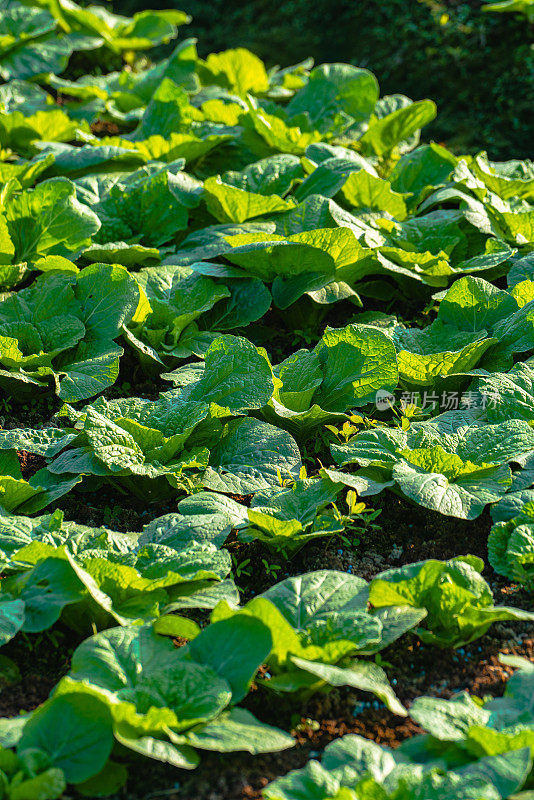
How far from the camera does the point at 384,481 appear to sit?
2816mm

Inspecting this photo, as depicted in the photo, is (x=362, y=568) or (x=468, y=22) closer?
(x=362, y=568)

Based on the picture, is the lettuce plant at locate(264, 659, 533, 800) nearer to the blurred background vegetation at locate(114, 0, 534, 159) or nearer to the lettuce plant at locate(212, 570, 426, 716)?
the lettuce plant at locate(212, 570, 426, 716)

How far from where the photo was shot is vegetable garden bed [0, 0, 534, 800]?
6.26ft

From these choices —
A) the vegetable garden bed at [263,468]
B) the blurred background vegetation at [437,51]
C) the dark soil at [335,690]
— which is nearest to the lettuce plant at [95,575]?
the vegetable garden bed at [263,468]

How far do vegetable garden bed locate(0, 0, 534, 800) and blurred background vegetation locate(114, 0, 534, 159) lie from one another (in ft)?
4.90

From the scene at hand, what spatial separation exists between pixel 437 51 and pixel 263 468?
538 centimetres

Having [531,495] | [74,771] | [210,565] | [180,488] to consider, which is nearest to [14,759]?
[74,771]

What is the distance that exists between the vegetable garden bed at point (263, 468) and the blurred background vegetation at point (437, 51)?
4.90ft

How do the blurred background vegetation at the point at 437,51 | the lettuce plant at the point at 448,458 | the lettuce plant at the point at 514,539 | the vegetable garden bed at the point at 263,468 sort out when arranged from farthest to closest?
the blurred background vegetation at the point at 437,51
the lettuce plant at the point at 448,458
the lettuce plant at the point at 514,539
the vegetable garden bed at the point at 263,468

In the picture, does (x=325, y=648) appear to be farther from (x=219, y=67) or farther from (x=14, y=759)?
(x=219, y=67)

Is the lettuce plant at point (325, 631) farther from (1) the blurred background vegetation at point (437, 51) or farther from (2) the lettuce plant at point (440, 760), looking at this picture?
(1) the blurred background vegetation at point (437, 51)

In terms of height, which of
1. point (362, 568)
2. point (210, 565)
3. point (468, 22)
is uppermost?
point (468, 22)

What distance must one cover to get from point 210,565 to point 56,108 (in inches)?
175

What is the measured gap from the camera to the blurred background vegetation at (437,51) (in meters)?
6.38
